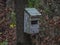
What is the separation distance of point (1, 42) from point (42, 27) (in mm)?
1134

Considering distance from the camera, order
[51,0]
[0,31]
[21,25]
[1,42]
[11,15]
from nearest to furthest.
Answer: [21,25]
[1,42]
[0,31]
[11,15]
[51,0]

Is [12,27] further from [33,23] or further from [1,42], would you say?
[33,23]

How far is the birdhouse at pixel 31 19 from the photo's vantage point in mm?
3740

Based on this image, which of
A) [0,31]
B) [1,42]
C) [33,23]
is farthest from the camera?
[0,31]

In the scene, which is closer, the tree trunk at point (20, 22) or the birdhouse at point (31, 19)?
the tree trunk at point (20, 22)

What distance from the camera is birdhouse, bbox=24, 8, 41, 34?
12.3 ft

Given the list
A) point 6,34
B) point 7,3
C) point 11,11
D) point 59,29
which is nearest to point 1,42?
point 6,34

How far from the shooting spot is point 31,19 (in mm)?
3861

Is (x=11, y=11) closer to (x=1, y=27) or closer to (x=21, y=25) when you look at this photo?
(x=1, y=27)

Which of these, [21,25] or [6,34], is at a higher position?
[21,25]

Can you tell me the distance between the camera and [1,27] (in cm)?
639

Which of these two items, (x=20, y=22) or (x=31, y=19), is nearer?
(x=20, y=22)

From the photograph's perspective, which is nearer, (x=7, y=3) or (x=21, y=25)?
(x=21, y=25)

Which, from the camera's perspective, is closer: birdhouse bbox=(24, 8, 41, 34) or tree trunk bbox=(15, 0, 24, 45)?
tree trunk bbox=(15, 0, 24, 45)
